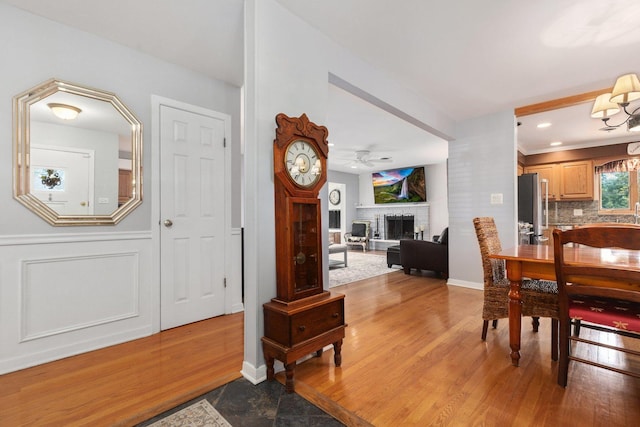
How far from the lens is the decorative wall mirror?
78.5 inches

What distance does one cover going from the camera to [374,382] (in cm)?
174

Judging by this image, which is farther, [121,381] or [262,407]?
[121,381]

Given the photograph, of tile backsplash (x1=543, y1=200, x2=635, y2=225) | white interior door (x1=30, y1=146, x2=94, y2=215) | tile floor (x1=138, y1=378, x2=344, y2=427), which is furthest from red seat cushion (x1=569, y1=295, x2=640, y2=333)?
tile backsplash (x1=543, y1=200, x2=635, y2=225)

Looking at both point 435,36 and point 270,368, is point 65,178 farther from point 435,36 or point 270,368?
point 435,36

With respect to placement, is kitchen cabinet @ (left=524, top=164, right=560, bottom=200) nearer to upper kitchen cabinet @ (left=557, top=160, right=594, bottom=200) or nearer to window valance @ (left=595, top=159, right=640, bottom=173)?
upper kitchen cabinet @ (left=557, top=160, right=594, bottom=200)

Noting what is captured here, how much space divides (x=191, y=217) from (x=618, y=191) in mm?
7100

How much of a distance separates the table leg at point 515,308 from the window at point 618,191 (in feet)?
17.0

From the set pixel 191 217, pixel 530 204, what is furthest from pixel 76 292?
pixel 530 204

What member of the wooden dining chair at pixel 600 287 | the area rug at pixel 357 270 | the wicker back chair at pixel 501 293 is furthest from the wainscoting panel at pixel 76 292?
the wooden dining chair at pixel 600 287

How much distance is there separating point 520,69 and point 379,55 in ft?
4.73

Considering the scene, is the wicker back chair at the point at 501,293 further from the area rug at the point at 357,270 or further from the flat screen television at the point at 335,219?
the flat screen television at the point at 335,219

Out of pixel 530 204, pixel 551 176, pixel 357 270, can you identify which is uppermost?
pixel 551 176

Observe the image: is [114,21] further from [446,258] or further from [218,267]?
[446,258]

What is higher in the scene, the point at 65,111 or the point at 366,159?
the point at 366,159
